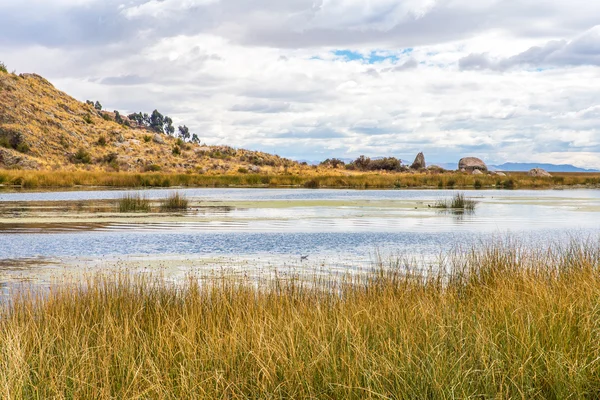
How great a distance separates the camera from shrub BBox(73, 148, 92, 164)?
6944 centimetres

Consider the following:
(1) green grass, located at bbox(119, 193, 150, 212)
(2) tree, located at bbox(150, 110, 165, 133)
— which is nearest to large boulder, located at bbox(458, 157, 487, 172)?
(1) green grass, located at bbox(119, 193, 150, 212)

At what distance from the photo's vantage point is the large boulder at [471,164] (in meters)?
80.2

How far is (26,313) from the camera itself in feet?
24.6

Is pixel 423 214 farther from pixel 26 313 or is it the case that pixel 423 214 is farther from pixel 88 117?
pixel 88 117

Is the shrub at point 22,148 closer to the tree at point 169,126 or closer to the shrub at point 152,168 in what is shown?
the shrub at point 152,168

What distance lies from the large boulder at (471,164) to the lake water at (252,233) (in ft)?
160

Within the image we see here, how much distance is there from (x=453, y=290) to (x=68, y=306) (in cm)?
512

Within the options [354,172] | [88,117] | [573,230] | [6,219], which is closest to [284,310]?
[573,230]

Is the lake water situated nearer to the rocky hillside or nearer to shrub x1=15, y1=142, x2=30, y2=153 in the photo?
shrub x1=15, y1=142, x2=30, y2=153

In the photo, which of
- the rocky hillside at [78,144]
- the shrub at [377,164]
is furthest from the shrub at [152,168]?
the shrub at [377,164]

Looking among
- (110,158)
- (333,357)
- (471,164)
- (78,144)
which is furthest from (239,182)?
(333,357)

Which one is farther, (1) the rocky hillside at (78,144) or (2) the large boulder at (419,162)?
(2) the large boulder at (419,162)

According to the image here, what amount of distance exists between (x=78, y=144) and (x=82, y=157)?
169 inches

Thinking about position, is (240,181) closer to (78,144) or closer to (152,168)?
(152,168)
